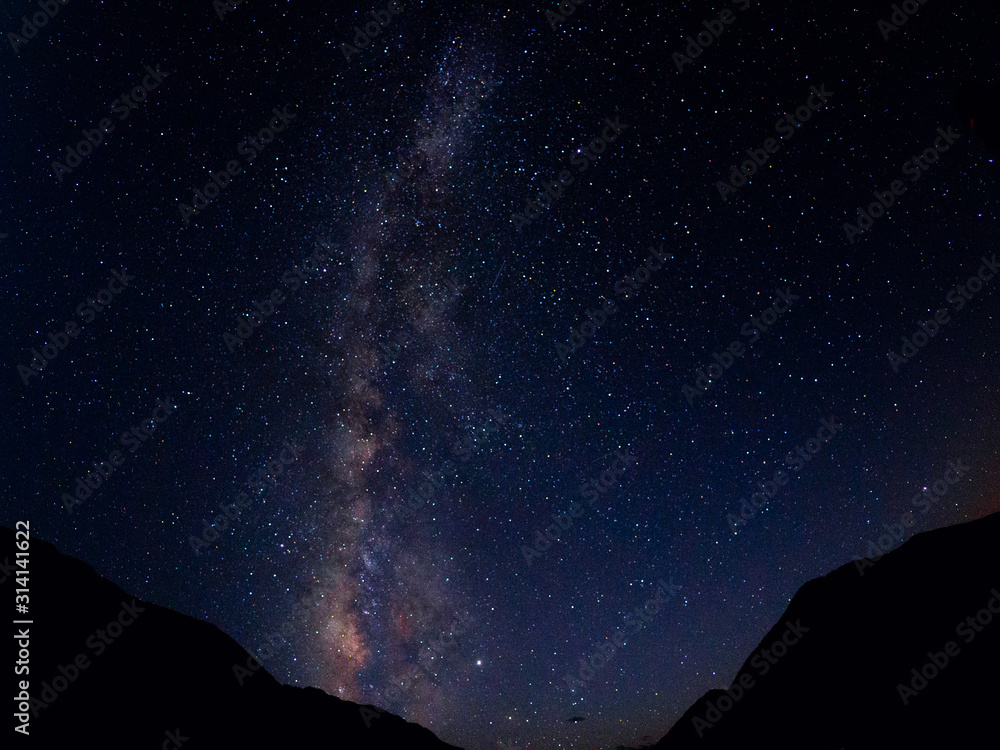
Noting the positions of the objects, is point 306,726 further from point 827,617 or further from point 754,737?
point 827,617

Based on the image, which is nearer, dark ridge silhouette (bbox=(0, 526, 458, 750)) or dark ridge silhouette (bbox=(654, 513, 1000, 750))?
dark ridge silhouette (bbox=(0, 526, 458, 750))

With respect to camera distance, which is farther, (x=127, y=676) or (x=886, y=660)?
(x=886, y=660)

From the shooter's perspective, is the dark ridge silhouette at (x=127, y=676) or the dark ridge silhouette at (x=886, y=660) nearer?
the dark ridge silhouette at (x=127, y=676)

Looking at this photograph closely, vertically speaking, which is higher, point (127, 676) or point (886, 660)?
point (127, 676)

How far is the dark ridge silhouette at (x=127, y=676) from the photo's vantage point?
1020 centimetres

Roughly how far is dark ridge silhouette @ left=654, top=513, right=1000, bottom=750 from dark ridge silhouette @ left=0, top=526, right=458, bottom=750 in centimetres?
1596

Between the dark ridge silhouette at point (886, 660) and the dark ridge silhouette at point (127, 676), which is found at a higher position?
the dark ridge silhouette at point (127, 676)

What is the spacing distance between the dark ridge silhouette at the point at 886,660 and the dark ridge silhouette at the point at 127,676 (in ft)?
52.4

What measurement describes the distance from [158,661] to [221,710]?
2.52m

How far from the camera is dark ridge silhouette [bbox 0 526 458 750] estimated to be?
33.5 ft

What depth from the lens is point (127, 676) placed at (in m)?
12.5

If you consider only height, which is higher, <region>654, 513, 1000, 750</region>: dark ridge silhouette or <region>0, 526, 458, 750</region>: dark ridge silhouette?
<region>0, 526, 458, 750</region>: dark ridge silhouette

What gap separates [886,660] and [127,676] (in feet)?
66.9

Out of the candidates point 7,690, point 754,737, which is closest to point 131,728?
point 7,690
